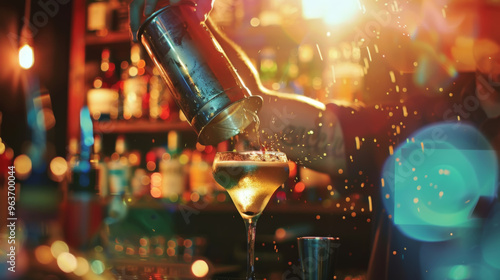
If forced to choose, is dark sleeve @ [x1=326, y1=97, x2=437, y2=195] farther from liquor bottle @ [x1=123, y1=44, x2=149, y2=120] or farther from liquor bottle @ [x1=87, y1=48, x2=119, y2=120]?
liquor bottle @ [x1=87, y1=48, x2=119, y2=120]

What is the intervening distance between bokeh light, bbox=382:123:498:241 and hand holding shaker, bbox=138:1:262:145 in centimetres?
85

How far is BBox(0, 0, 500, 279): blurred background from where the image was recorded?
8.07ft

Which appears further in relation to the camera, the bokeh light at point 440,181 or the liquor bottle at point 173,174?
the liquor bottle at point 173,174

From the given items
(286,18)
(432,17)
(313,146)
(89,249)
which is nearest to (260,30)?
(286,18)

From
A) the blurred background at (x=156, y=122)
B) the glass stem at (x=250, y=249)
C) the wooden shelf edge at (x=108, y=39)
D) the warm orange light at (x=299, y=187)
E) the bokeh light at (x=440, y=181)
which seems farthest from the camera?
the wooden shelf edge at (x=108, y=39)

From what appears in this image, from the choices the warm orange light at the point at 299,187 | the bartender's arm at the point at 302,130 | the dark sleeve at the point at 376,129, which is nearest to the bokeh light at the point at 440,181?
the dark sleeve at the point at 376,129

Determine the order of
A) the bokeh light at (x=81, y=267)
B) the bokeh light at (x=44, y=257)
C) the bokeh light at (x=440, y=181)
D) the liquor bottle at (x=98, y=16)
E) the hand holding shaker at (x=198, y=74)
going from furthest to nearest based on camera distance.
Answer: the liquor bottle at (x=98, y=16)
the bokeh light at (x=440, y=181)
the bokeh light at (x=44, y=257)
the bokeh light at (x=81, y=267)
the hand holding shaker at (x=198, y=74)

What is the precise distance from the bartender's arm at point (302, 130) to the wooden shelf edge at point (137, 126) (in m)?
1.15

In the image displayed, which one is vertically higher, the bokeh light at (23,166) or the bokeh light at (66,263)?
the bokeh light at (23,166)

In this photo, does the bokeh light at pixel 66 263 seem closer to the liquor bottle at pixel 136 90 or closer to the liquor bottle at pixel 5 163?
the liquor bottle at pixel 5 163

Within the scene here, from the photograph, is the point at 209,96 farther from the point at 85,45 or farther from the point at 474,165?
the point at 85,45

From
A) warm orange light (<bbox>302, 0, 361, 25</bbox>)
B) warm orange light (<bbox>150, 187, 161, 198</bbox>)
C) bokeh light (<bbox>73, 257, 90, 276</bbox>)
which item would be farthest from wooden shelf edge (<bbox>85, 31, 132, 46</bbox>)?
bokeh light (<bbox>73, 257, 90, 276</bbox>)

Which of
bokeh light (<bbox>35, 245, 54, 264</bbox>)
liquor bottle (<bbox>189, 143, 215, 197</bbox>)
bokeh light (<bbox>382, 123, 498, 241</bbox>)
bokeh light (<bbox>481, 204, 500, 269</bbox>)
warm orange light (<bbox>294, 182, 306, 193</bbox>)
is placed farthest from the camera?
liquor bottle (<bbox>189, 143, 215, 197</bbox>)

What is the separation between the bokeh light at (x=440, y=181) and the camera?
1685 millimetres
